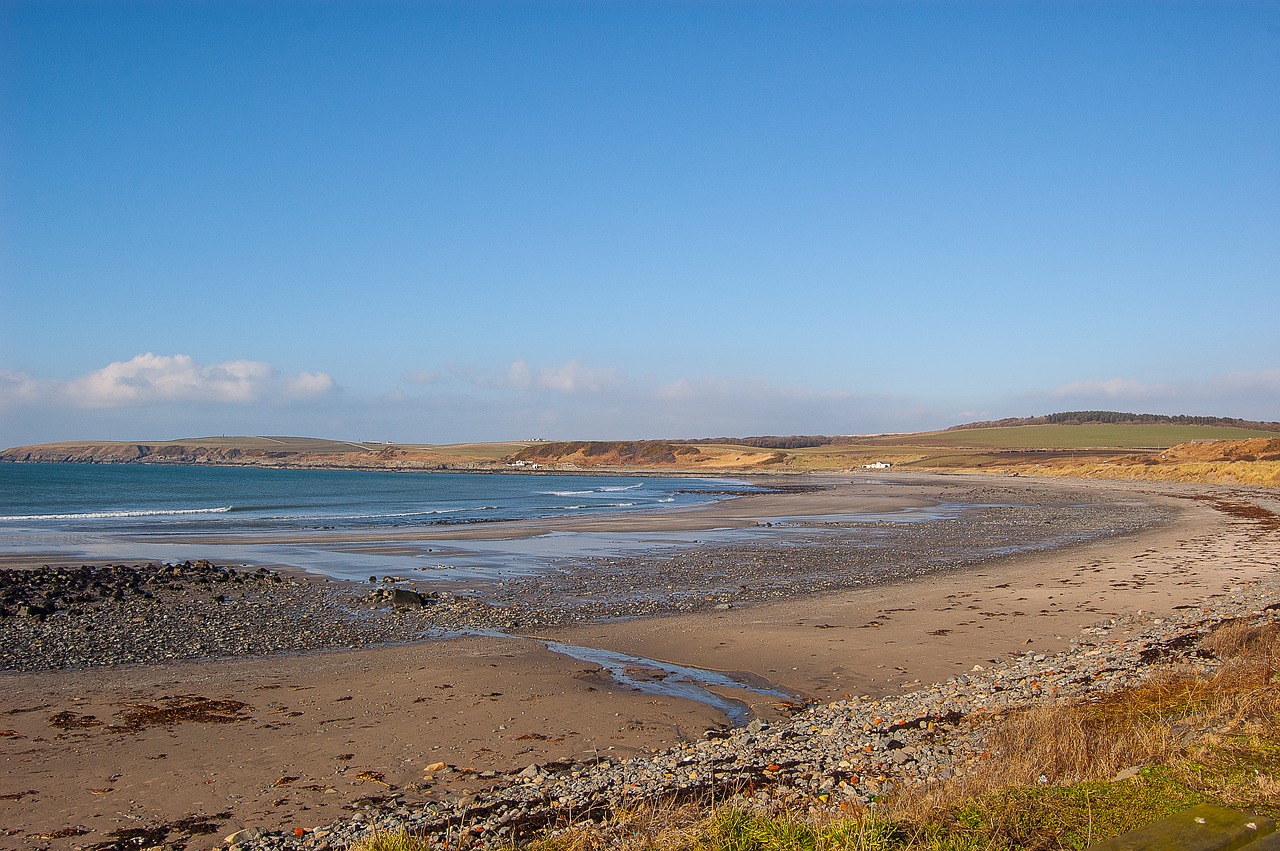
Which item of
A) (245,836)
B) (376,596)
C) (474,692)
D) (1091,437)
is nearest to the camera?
(245,836)

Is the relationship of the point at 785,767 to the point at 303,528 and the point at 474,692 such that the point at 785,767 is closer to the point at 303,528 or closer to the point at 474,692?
the point at 474,692

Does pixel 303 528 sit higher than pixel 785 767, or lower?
lower

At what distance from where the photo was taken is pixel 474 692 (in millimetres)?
11180

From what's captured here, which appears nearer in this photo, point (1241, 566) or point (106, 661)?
point (106, 661)

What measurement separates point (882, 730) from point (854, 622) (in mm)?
7641

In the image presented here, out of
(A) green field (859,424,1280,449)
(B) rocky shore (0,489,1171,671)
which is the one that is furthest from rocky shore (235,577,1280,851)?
(A) green field (859,424,1280,449)

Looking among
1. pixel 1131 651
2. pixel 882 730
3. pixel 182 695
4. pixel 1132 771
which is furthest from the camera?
pixel 1131 651

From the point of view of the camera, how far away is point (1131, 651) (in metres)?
12.0

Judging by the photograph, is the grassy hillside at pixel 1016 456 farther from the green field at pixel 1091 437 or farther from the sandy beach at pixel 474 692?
the sandy beach at pixel 474 692

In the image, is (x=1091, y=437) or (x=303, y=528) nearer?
(x=303, y=528)

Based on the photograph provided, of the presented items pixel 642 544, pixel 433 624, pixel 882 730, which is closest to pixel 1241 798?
pixel 882 730

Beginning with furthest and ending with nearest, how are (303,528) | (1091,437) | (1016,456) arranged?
(1091,437)
(1016,456)
(303,528)

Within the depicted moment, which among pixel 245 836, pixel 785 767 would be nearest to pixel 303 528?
pixel 245 836

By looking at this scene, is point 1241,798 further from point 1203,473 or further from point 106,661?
point 1203,473
